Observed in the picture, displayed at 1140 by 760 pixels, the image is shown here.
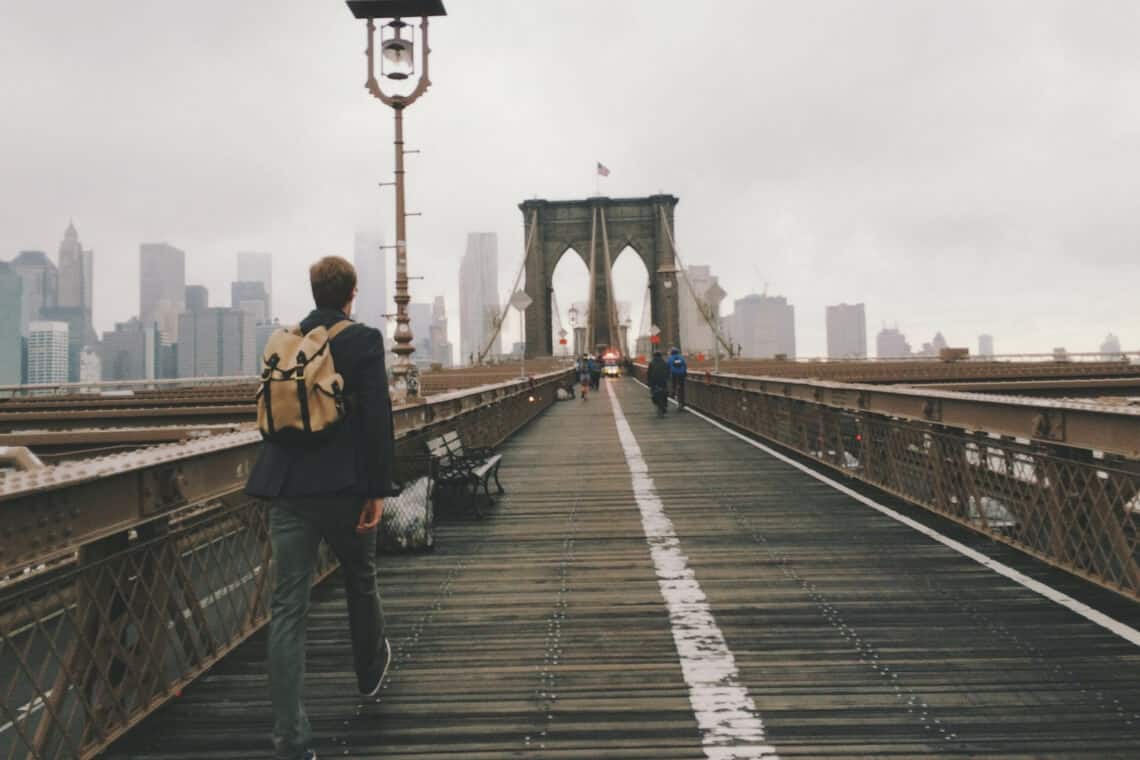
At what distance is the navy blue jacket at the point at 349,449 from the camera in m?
2.84

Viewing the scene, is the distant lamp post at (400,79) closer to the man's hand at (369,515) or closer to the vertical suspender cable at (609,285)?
the man's hand at (369,515)

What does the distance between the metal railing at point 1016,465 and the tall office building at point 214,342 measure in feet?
391

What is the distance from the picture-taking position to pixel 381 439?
297cm

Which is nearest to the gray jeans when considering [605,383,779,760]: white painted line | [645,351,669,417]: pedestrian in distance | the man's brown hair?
the man's brown hair

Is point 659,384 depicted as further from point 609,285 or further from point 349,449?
point 609,285

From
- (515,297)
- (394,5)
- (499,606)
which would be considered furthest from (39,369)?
(499,606)

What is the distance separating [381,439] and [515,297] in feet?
68.5

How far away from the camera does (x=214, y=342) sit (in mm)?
125438

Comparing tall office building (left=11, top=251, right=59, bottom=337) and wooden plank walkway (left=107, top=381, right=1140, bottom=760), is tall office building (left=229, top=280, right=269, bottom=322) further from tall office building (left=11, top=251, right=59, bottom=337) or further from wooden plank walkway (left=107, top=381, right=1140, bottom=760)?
wooden plank walkway (left=107, top=381, right=1140, bottom=760)

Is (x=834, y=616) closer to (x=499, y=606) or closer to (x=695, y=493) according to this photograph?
(x=499, y=606)

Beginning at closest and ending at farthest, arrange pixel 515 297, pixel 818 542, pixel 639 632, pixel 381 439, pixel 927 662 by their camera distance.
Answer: pixel 381 439 → pixel 927 662 → pixel 639 632 → pixel 818 542 → pixel 515 297

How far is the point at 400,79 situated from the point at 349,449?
32.8ft

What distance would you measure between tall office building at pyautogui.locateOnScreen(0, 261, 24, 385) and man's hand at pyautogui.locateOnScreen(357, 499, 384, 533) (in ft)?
461

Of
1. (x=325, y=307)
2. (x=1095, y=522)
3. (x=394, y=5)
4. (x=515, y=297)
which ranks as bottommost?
(x=1095, y=522)
